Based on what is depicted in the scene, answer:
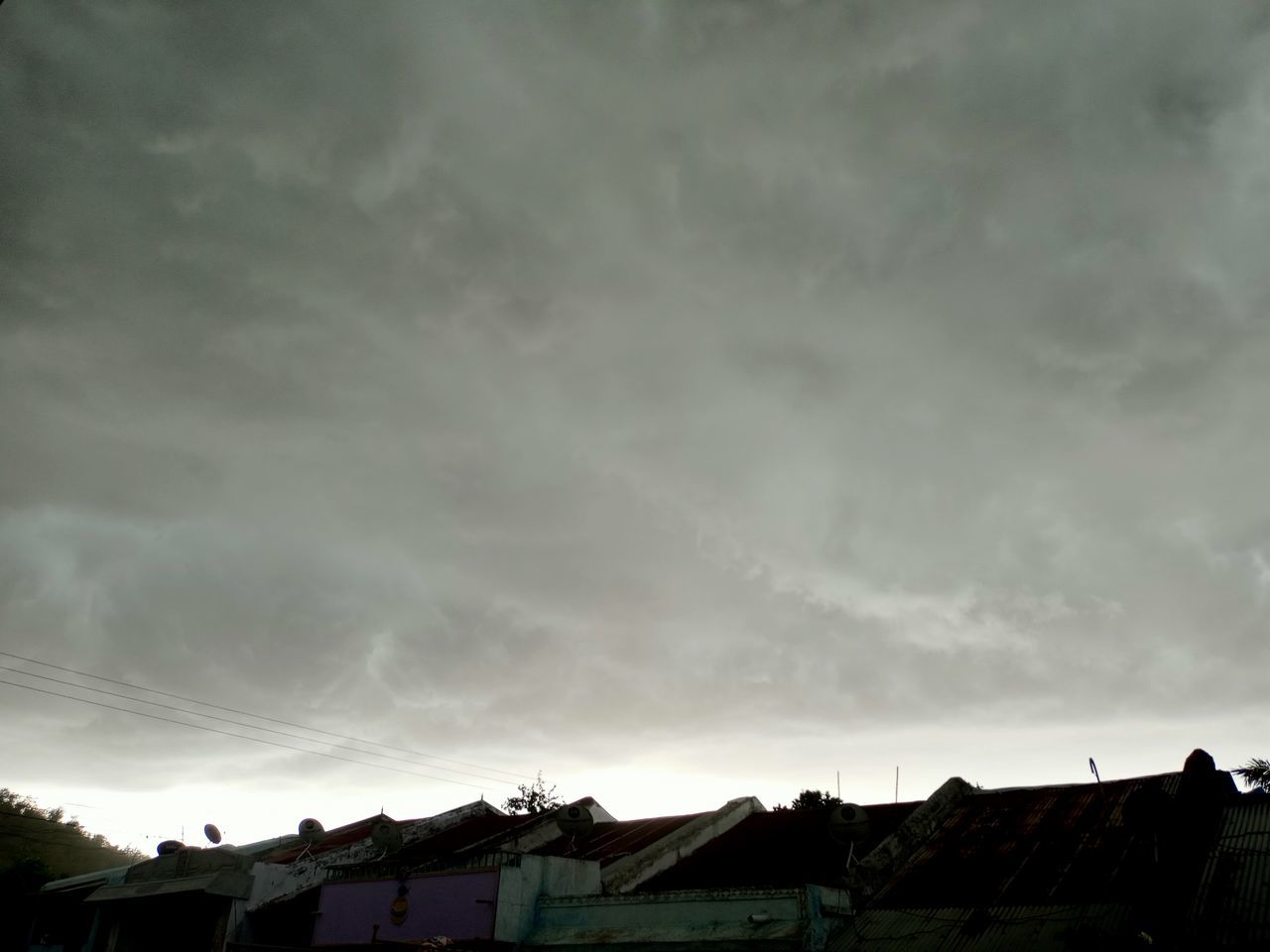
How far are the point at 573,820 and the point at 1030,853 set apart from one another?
41.3ft

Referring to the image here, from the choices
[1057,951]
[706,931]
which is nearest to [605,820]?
[706,931]

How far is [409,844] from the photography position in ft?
92.4

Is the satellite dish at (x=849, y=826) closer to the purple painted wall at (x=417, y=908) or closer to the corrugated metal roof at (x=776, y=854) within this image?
the corrugated metal roof at (x=776, y=854)

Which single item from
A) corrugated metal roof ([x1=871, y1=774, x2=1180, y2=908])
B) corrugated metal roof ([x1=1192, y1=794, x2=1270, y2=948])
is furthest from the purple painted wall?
corrugated metal roof ([x1=1192, y1=794, x2=1270, y2=948])

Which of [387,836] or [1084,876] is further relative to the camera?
[387,836]

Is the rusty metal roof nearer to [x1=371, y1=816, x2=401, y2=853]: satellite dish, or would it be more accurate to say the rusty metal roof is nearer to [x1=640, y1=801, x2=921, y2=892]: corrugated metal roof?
[x1=371, y1=816, x2=401, y2=853]: satellite dish

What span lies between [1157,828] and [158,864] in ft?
98.5

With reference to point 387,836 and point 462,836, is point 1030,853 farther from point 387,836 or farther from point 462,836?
point 387,836

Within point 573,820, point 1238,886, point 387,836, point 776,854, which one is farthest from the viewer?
point 387,836

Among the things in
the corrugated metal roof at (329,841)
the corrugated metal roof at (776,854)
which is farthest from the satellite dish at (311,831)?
the corrugated metal roof at (776,854)

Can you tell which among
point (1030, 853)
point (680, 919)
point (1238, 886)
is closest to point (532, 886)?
point (680, 919)

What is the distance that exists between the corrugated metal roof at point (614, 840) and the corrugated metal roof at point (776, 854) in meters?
1.62

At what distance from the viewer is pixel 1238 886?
13734mm

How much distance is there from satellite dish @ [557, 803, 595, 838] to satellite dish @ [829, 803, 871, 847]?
8.18 metres
